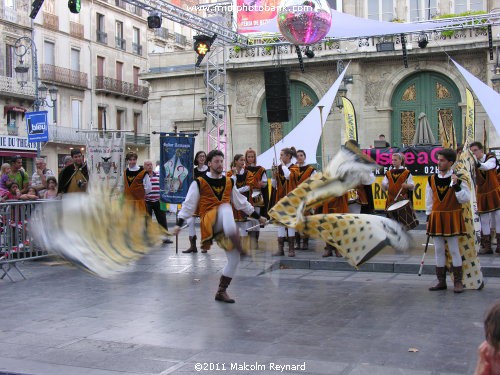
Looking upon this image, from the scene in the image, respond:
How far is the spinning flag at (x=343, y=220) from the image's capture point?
6.71 m

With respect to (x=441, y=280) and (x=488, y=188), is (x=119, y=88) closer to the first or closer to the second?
(x=488, y=188)

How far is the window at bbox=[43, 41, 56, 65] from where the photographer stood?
42.8m

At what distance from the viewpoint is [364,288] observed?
29.3ft

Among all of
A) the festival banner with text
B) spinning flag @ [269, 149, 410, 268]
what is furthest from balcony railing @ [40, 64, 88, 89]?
spinning flag @ [269, 149, 410, 268]

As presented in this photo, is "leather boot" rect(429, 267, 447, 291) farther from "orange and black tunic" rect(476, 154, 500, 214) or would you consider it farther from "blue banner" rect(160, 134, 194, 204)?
"blue banner" rect(160, 134, 194, 204)

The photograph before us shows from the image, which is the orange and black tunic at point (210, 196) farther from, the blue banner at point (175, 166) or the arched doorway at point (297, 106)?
the arched doorway at point (297, 106)

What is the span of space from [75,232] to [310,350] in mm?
2397

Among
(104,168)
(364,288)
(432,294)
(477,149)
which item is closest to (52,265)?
(104,168)

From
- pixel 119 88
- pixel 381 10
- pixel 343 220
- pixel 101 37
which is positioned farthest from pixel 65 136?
pixel 343 220

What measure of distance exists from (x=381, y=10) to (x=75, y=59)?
24.8 metres

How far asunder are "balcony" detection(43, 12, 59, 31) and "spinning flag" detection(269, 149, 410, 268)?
3945 cm

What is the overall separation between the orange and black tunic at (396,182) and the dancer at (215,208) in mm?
3855

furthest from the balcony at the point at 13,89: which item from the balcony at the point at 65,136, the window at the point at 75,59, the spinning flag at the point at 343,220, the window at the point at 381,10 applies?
the spinning flag at the point at 343,220

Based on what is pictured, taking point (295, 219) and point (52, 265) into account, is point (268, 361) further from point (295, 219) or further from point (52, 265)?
point (52, 265)
